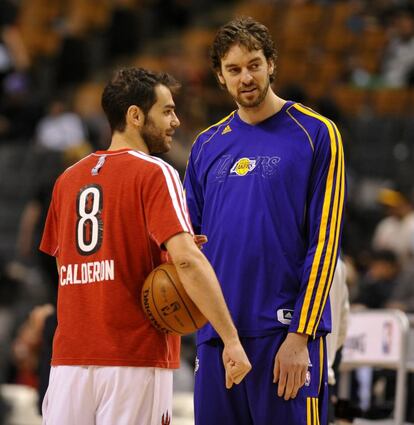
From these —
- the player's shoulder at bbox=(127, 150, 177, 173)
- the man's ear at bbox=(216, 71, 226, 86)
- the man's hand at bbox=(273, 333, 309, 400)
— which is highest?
the man's ear at bbox=(216, 71, 226, 86)

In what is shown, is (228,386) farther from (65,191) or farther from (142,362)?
(65,191)

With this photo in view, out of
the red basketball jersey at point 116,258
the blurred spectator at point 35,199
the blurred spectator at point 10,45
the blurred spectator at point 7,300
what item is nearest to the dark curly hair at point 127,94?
the red basketball jersey at point 116,258

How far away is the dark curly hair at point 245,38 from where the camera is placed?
4840mm

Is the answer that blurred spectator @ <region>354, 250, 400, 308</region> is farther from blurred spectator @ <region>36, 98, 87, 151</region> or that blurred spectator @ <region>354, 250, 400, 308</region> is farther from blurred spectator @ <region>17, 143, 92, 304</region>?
blurred spectator @ <region>36, 98, 87, 151</region>

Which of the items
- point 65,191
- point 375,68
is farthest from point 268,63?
point 375,68

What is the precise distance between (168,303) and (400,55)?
479 inches

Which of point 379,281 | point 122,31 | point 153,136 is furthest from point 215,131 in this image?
point 122,31

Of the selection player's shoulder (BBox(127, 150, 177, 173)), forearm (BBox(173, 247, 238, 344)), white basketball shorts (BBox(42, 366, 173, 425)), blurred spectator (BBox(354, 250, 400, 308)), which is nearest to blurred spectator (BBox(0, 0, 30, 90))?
blurred spectator (BBox(354, 250, 400, 308))

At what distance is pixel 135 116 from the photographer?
4848 millimetres

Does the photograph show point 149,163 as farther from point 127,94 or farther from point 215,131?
point 215,131

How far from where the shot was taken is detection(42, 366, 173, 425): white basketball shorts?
4.54 metres

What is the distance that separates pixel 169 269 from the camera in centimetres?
454

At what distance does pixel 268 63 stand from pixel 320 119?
0.33 metres

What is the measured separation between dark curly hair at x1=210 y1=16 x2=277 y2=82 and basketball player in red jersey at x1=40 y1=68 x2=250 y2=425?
38 centimetres
